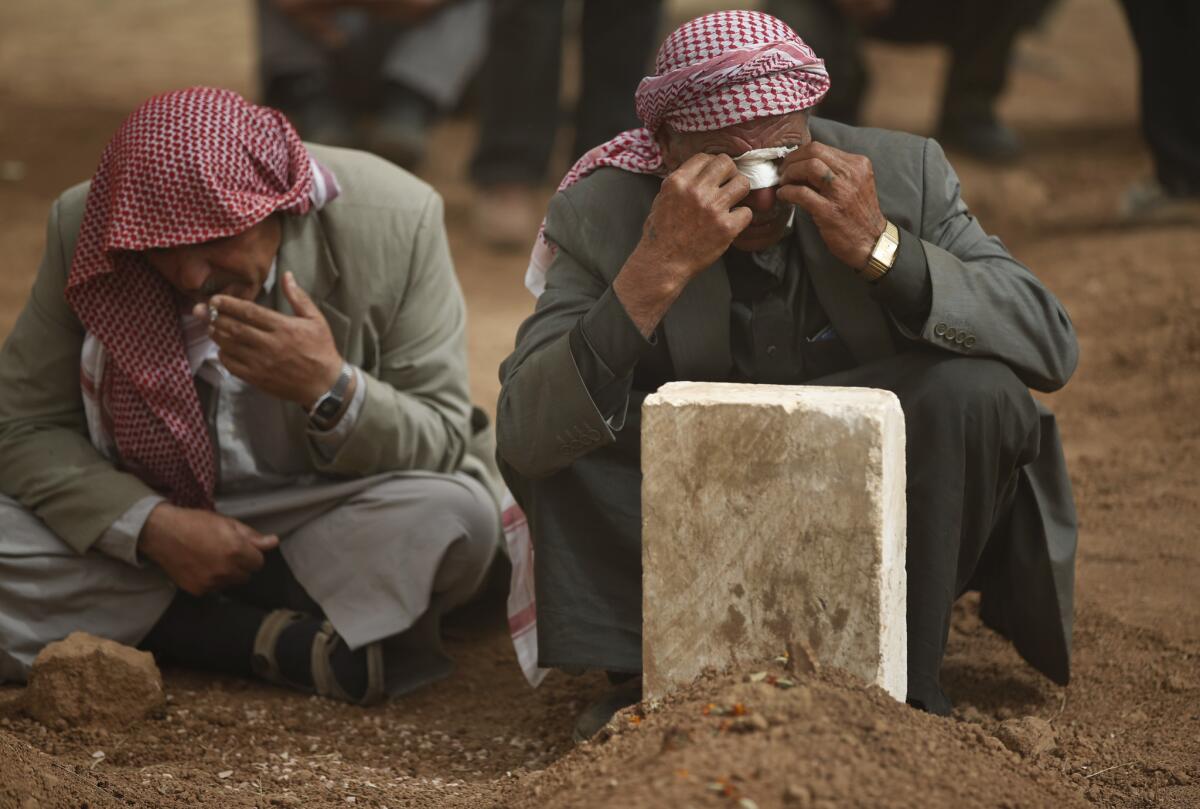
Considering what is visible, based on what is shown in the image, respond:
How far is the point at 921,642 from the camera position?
286 cm

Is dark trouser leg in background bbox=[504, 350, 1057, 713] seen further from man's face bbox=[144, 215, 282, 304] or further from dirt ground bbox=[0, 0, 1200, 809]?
man's face bbox=[144, 215, 282, 304]

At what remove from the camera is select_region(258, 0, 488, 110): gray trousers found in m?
7.80

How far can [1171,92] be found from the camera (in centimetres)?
616

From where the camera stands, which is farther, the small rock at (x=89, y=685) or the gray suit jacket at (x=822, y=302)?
the small rock at (x=89, y=685)

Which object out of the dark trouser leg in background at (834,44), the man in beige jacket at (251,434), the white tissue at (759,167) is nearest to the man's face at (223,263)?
the man in beige jacket at (251,434)

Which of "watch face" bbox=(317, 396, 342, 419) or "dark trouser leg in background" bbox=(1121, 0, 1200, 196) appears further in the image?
"dark trouser leg in background" bbox=(1121, 0, 1200, 196)

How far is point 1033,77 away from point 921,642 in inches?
319

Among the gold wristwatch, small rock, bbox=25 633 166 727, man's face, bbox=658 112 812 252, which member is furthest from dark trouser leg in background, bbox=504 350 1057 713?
small rock, bbox=25 633 166 727

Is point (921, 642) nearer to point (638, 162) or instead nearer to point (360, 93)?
point (638, 162)

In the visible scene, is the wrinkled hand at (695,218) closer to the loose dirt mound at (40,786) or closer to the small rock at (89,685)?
the loose dirt mound at (40,786)

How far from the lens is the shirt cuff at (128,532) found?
3.42 meters

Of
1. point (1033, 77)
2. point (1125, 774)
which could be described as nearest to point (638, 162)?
point (1125, 774)

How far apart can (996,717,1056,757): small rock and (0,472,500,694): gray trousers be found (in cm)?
129

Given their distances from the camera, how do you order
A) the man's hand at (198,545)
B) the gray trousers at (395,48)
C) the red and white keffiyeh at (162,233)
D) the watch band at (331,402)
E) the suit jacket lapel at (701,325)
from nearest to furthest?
the suit jacket lapel at (701,325) → the red and white keffiyeh at (162,233) → the watch band at (331,402) → the man's hand at (198,545) → the gray trousers at (395,48)
